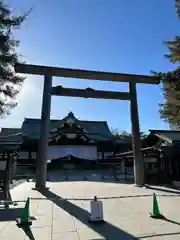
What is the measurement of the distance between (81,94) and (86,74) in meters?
1.25

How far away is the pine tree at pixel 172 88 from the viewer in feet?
39.5

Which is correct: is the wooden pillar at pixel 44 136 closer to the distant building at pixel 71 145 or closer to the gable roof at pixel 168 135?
the gable roof at pixel 168 135

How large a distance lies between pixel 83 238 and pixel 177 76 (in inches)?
409

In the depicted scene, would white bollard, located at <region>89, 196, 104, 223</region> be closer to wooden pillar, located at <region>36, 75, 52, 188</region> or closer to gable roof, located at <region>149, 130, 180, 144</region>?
wooden pillar, located at <region>36, 75, 52, 188</region>

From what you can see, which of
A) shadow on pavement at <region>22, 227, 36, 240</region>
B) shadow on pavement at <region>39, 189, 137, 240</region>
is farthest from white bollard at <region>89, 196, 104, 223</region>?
shadow on pavement at <region>22, 227, 36, 240</region>

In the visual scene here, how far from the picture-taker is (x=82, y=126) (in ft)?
94.5

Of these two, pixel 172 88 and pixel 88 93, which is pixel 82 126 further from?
pixel 172 88

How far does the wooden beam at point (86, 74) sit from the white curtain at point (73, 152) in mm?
14742

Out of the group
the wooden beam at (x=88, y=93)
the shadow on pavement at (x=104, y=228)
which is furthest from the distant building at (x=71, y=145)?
the shadow on pavement at (x=104, y=228)

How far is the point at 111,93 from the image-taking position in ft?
45.0

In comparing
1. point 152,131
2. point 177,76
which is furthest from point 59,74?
point 152,131

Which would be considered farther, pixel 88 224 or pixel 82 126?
pixel 82 126

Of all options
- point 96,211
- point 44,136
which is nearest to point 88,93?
point 44,136

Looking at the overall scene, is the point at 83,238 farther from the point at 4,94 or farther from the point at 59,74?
the point at 59,74
